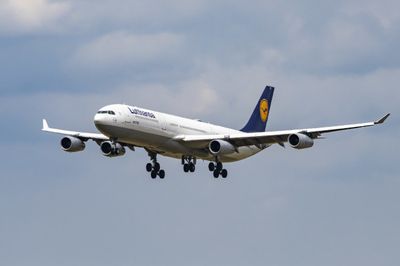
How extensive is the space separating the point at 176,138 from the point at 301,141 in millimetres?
12726

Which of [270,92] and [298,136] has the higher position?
[270,92]

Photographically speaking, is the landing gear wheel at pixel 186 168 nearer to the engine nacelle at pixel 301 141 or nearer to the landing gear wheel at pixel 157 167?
the landing gear wheel at pixel 157 167

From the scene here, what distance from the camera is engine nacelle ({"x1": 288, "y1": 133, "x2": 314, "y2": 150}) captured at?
133500mm

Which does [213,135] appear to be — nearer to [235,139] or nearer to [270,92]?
[235,139]

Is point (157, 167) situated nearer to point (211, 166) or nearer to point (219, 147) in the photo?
point (211, 166)

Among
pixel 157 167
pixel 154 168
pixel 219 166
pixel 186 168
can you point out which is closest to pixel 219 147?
pixel 219 166

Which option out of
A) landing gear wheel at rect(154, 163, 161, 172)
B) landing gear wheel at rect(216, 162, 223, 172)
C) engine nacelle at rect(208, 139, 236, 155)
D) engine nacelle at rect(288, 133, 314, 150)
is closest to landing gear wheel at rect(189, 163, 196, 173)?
landing gear wheel at rect(216, 162, 223, 172)

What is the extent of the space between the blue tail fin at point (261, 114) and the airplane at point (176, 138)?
5017mm

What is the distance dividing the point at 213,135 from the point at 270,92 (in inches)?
849

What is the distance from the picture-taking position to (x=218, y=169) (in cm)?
14225

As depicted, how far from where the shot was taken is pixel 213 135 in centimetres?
14250

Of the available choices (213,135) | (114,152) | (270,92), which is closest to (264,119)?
(270,92)

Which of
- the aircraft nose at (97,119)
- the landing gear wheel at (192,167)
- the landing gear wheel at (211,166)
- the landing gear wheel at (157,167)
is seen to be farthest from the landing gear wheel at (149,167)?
the aircraft nose at (97,119)

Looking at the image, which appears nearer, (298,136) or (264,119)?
(298,136)
